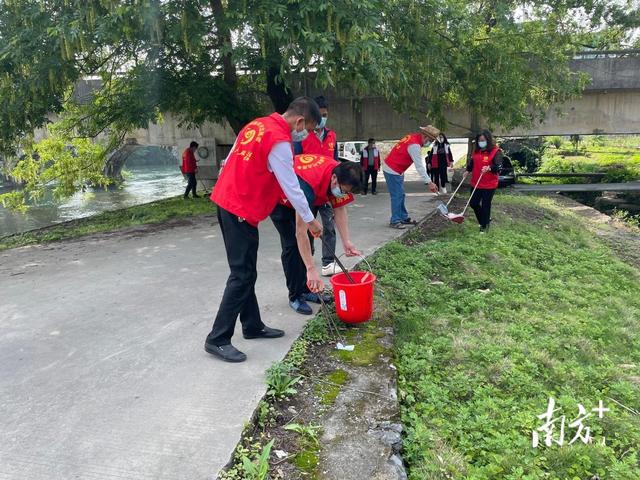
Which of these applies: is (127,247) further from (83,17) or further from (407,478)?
(407,478)

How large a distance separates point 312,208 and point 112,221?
7767 millimetres

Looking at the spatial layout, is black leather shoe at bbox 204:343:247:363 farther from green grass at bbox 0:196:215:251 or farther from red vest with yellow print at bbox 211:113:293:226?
green grass at bbox 0:196:215:251

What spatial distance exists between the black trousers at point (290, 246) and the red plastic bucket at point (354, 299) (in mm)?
460

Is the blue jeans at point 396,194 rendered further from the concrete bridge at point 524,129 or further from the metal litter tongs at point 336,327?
the concrete bridge at point 524,129

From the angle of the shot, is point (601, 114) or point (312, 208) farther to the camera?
point (601, 114)

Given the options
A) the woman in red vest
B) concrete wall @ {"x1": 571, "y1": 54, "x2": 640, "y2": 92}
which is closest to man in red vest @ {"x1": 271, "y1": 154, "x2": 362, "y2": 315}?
the woman in red vest

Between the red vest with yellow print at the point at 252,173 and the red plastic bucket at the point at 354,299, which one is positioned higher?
the red vest with yellow print at the point at 252,173

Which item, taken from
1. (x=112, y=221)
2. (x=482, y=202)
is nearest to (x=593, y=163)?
(x=482, y=202)

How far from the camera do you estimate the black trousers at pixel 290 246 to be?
4.38m

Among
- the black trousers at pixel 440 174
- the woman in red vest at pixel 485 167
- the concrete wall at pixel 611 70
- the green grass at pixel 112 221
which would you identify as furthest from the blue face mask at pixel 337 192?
the concrete wall at pixel 611 70

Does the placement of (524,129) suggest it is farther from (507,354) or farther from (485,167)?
(507,354)

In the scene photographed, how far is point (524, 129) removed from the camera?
14461 millimetres

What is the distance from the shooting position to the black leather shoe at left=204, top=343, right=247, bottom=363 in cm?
353

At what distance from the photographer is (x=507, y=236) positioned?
8.00 meters
